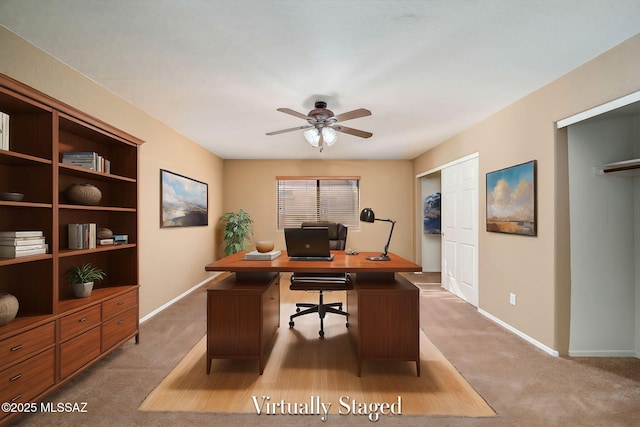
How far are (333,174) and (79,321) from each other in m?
4.92

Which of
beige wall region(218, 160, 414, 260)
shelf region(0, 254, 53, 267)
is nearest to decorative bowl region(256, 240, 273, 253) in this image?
shelf region(0, 254, 53, 267)

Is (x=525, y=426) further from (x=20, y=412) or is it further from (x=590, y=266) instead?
(x=20, y=412)

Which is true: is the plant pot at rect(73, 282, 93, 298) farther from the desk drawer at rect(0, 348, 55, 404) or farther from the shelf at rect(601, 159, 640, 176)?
the shelf at rect(601, 159, 640, 176)

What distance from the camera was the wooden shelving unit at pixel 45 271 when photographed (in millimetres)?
1703

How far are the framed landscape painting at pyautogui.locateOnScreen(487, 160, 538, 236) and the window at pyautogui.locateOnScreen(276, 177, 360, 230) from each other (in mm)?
3119

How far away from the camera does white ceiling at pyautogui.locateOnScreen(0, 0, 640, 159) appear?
5.67ft

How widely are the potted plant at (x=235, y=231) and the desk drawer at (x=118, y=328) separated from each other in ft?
9.55

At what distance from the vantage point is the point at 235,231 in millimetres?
5746

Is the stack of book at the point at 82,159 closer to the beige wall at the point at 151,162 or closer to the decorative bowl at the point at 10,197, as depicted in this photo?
the beige wall at the point at 151,162

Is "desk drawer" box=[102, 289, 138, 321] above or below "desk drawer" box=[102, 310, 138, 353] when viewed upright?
above

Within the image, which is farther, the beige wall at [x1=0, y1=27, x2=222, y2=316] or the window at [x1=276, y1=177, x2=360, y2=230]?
the window at [x1=276, y1=177, x2=360, y2=230]

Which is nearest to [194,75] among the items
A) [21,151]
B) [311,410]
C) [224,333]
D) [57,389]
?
[21,151]

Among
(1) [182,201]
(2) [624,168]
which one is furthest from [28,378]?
(2) [624,168]

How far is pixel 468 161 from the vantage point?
4195 mm
